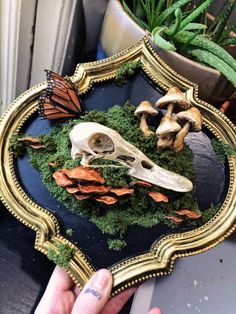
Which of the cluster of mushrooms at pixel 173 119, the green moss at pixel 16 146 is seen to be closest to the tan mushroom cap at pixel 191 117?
the cluster of mushrooms at pixel 173 119

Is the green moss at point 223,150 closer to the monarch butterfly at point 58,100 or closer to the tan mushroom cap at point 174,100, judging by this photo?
the tan mushroom cap at point 174,100

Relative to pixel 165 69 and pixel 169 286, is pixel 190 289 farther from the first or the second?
pixel 165 69

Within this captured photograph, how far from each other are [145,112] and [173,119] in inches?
1.6

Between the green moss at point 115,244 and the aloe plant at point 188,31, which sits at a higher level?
the aloe plant at point 188,31

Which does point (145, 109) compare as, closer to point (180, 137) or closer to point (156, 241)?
point (180, 137)

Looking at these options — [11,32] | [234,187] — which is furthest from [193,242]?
[11,32]

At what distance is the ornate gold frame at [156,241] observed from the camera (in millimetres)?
497

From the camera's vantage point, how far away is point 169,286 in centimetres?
70

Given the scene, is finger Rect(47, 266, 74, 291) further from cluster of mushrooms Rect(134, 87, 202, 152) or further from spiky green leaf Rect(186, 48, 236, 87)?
spiky green leaf Rect(186, 48, 236, 87)

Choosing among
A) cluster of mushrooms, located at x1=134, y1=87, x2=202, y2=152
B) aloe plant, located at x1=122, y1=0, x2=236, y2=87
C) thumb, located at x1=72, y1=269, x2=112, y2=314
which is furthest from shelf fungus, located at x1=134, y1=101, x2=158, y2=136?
thumb, located at x1=72, y1=269, x2=112, y2=314

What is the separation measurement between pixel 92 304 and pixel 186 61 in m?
0.38

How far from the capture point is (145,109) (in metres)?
0.56

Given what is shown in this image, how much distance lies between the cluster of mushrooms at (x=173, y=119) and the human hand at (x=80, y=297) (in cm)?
19

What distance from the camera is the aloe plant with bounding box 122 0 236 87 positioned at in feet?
2.04
